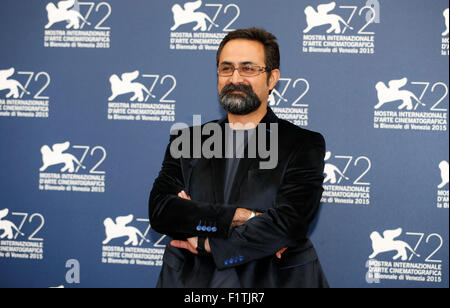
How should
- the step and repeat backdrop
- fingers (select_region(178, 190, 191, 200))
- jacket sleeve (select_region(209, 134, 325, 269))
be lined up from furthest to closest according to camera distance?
the step and repeat backdrop < fingers (select_region(178, 190, 191, 200)) < jacket sleeve (select_region(209, 134, 325, 269))

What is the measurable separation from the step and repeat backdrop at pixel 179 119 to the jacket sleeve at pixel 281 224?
38.4 inches

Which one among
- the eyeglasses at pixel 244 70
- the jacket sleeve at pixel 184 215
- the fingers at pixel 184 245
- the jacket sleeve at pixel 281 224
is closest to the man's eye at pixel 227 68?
the eyeglasses at pixel 244 70

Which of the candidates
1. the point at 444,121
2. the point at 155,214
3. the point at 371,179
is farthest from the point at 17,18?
the point at 444,121

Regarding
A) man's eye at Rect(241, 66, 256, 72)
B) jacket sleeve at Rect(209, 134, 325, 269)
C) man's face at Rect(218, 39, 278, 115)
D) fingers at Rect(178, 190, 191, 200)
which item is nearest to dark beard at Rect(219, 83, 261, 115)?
man's face at Rect(218, 39, 278, 115)

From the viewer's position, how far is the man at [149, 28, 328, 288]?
205cm

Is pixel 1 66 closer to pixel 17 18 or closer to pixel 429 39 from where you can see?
pixel 17 18

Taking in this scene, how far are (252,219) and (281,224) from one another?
16 cm

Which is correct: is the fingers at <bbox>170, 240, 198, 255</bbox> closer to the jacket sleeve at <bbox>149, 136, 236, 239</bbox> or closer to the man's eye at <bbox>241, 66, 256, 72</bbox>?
the jacket sleeve at <bbox>149, 136, 236, 239</bbox>

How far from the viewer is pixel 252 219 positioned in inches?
81.5

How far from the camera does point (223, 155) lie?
7.60ft

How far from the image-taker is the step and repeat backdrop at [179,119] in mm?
2986

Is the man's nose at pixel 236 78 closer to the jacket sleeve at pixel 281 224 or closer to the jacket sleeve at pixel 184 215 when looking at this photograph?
the jacket sleeve at pixel 281 224

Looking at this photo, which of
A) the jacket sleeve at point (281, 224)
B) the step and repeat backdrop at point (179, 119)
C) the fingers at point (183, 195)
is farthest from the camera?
the step and repeat backdrop at point (179, 119)

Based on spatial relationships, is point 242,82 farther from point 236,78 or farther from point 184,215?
point 184,215
